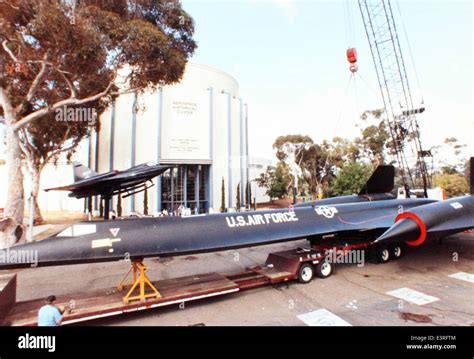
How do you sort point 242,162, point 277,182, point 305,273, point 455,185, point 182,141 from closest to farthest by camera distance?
point 305,273
point 182,141
point 242,162
point 455,185
point 277,182

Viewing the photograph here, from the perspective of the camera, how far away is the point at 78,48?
13.5m

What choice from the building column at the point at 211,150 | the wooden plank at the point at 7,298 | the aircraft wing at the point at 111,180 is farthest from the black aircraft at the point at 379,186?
the building column at the point at 211,150

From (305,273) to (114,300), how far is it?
6671 mm

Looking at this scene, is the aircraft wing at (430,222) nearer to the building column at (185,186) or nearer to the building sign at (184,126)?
the building sign at (184,126)

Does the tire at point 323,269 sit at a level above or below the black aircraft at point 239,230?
below

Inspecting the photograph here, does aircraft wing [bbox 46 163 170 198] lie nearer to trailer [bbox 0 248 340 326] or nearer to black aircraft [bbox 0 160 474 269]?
black aircraft [bbox 0 160 474 269]

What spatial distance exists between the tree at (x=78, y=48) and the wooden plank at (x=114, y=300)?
1061cm

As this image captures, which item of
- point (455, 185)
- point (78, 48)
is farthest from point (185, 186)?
point (455, 185)

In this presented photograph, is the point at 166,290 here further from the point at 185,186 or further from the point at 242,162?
the point at 242,162

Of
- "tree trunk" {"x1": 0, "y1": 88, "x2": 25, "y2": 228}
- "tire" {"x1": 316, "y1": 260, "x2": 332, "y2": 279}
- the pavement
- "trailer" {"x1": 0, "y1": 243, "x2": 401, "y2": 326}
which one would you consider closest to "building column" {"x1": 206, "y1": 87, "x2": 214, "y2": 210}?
the pavement

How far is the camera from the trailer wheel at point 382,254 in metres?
13.3

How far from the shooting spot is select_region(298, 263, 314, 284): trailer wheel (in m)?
10.5

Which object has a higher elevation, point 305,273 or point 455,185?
point 455,185
